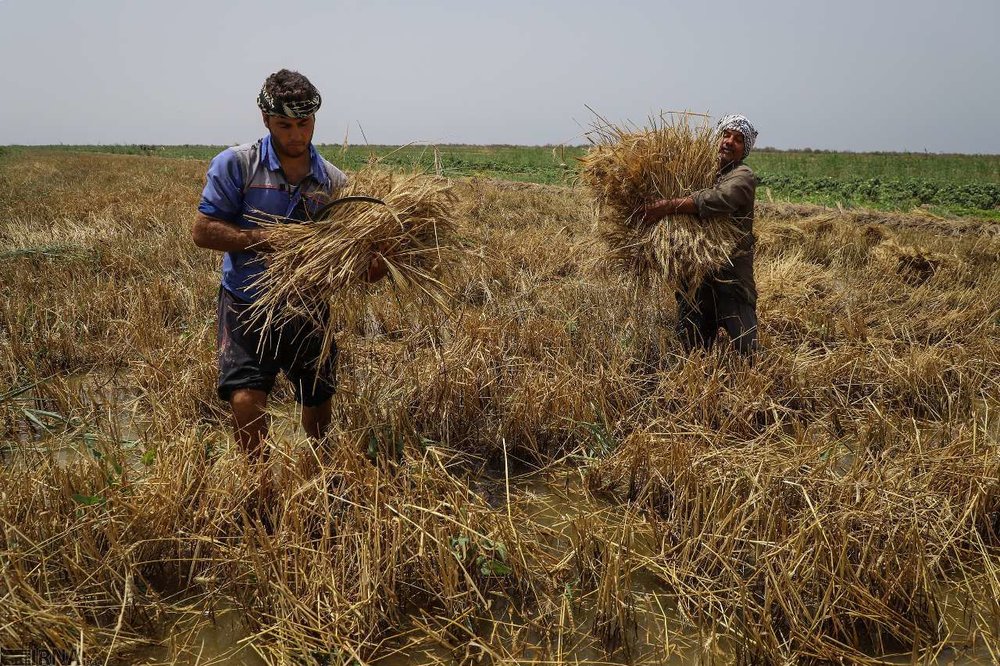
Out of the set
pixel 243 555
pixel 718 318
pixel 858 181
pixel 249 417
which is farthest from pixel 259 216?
pixel 858 181

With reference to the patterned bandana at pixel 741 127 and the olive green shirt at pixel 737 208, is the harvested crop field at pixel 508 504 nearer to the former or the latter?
the olive green shirt at pixel 737 208

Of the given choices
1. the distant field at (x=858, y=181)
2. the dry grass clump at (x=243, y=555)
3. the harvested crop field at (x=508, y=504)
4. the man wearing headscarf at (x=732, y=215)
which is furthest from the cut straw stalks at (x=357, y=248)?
the man wearing headscarf at (x=732, y=215)

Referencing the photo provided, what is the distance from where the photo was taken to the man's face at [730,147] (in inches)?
128

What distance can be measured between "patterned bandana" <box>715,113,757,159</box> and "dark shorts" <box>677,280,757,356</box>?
0.81 metres

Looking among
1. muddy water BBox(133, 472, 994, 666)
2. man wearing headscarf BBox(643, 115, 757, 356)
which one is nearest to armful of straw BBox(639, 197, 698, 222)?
man wearing headscarf BBox(643, 115, 757, 356)

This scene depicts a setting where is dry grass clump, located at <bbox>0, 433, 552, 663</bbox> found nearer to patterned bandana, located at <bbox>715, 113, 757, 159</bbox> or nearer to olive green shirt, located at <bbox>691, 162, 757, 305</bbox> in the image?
olive green shirt, located at <bbox>691, 162, 757, 305</bbox>

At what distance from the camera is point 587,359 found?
3.51 m

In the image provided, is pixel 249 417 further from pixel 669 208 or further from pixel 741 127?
pixel 741 127

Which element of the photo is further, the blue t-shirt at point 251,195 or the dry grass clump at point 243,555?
the blue t-shirt at point 251,195

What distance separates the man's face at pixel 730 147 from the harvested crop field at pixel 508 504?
3.09 feet

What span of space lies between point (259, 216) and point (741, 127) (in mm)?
2571

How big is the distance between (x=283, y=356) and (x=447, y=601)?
1140 millimetres

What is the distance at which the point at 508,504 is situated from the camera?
201cm

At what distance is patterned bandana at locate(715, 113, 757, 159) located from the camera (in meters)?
3.24
